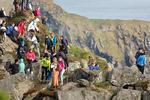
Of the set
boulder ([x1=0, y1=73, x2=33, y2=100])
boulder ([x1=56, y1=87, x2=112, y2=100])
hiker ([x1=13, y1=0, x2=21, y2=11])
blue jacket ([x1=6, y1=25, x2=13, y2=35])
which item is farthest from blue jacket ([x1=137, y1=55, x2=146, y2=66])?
hiker ([x1=13, y1=0, x2=21, y2=11])

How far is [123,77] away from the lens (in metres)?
16.4

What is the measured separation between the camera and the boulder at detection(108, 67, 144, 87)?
16.1m

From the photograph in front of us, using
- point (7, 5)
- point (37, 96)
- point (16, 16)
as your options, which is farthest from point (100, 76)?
point (7, 5)

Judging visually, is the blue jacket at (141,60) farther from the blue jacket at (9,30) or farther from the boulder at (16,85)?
the blue jacket at (9,30)

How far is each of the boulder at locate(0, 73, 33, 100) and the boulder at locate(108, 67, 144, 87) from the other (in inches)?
241

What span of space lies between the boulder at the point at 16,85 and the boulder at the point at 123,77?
613 centimetres

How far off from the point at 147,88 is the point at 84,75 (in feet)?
17.5

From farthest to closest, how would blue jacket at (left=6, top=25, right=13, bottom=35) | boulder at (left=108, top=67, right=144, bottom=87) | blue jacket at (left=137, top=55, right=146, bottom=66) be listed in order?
1. blue jacket at (left=6, top=25, right=13, bottom=35)
2. blue jacket at (left=137, top=55, right=146, bottom=66)
3. boulder at (left=108, top=67, right=144, bottom=87)

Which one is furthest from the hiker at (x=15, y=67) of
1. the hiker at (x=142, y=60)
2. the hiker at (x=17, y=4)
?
the hiker at (x=17, y=4)

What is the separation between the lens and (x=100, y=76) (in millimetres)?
16812

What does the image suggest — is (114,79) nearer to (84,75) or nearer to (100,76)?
(100,76)

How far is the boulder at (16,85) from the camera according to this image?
14109 mm

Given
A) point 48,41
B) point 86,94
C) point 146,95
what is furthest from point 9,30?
point 146,95

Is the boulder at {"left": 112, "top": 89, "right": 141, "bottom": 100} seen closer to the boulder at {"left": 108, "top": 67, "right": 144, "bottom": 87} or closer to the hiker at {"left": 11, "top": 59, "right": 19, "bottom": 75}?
the boulder at {"left": 108, "top": 67, "right": 144, "bottom": 87}
